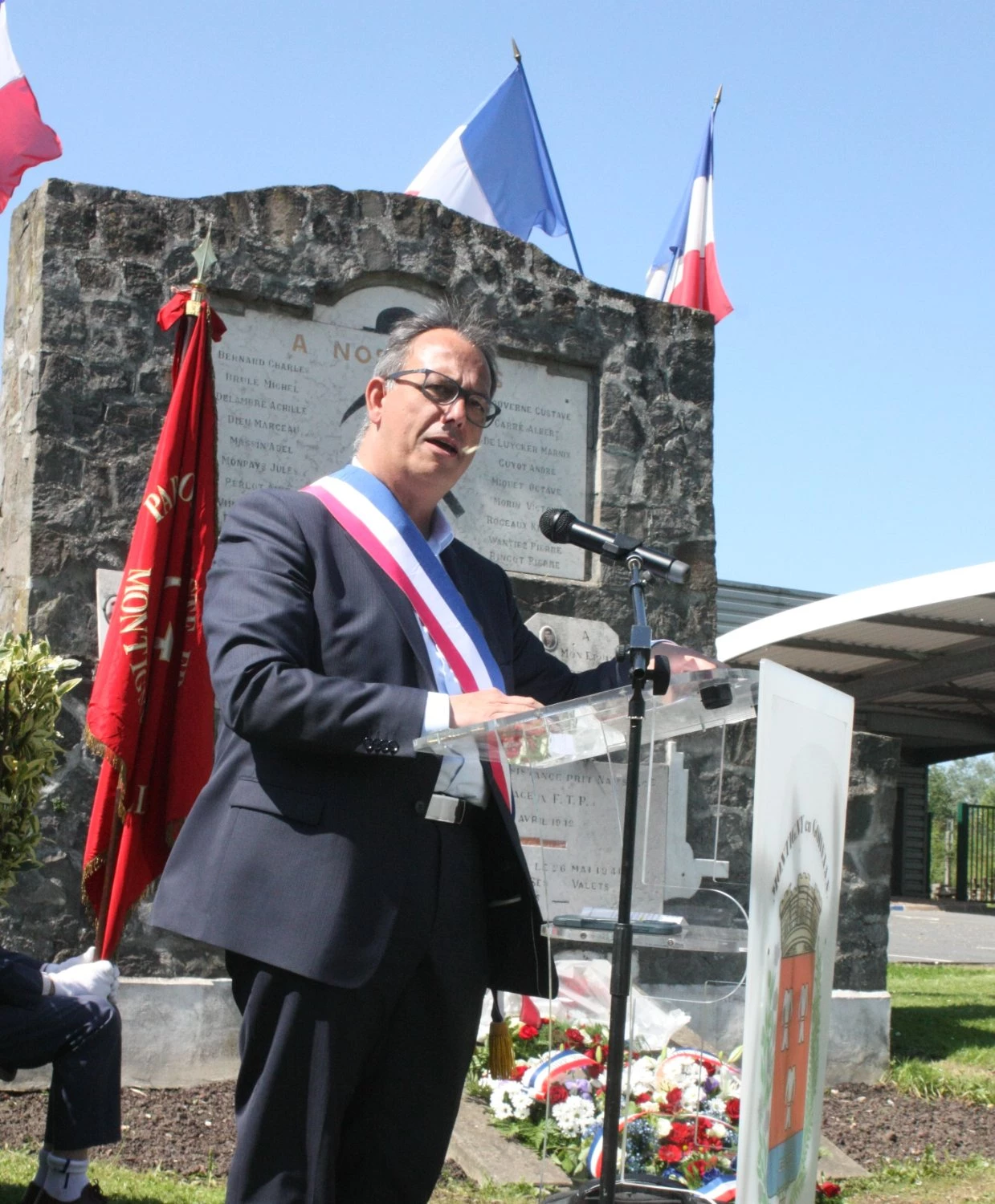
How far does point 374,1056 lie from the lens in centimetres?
218

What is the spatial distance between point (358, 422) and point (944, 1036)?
4.20 m

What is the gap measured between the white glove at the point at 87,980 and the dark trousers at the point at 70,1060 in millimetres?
60

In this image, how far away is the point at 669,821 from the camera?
8.06 ft

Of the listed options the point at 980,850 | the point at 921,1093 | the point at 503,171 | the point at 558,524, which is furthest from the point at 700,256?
the point at 980,850

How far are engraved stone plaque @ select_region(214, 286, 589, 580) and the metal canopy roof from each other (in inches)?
195

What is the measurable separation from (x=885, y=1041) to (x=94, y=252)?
475cm

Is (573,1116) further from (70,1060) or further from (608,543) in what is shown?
(608,543)

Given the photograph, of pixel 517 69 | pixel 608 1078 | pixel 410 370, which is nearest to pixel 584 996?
pixel 608 1078

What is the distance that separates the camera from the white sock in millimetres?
3141

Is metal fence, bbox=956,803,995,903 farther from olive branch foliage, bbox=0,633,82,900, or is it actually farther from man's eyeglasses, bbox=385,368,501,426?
man's eyeglasses, bbox=385,368,501,426

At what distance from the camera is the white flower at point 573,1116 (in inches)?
171

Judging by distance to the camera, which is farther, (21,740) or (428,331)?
(21,740)

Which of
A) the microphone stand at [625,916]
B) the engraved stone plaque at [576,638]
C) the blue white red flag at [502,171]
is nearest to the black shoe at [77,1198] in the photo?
the microphone stand at [625,916]

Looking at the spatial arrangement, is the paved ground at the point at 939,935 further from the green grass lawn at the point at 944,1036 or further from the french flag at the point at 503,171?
the french flag at the point at 503,171
